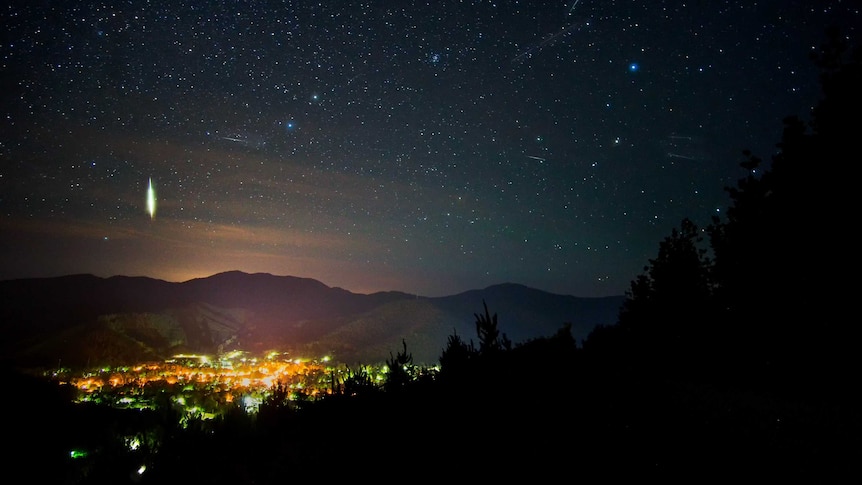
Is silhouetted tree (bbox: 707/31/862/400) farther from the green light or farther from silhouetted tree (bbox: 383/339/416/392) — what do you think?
the green light

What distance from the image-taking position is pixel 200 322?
394 feet

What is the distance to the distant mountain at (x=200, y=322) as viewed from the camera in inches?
3147

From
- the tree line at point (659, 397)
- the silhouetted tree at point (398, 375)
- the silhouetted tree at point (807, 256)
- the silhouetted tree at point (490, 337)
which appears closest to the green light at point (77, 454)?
the tree line at point (659, 397)

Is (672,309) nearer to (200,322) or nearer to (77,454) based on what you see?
(77,454)

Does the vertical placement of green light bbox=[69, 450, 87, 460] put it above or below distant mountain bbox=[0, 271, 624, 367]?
below

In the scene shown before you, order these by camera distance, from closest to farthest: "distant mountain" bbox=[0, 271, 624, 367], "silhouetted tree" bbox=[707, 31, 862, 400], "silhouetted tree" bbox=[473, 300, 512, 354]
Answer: "silhouetted tree" bbox=[473, 300, 512, 354]
"silhouetted tree" bbox=[707, 31, 862, 400]
"distant mountain" bbox=[0, 271, 624, 367]

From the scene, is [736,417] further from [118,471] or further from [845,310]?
[118,471]

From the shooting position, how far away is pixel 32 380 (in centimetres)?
3234

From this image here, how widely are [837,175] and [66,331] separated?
379 feet

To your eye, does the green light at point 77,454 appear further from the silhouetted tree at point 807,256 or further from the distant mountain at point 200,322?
the distant mountain at point 200,322

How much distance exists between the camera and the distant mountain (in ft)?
262

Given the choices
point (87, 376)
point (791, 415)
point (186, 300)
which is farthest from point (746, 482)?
point (186, 300)

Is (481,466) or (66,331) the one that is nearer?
(481,466)

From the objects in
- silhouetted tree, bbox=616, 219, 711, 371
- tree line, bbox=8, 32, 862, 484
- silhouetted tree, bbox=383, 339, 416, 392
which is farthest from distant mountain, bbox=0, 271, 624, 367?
silhouetted tree, bbox=383, 339, 416, 392
